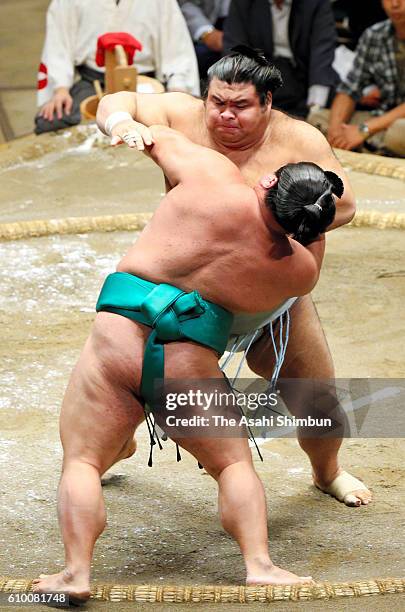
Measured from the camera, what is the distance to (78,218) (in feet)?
14.6

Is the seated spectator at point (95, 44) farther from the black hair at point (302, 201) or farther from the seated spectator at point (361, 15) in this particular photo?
the black hair at point (302, 201)

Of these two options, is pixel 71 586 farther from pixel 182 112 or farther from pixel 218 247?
pixel 182 112

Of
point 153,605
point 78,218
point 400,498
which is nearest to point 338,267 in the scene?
point 78,218

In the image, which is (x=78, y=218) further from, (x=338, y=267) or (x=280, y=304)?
(x=280, y=304)

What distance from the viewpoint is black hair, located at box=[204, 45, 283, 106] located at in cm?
225

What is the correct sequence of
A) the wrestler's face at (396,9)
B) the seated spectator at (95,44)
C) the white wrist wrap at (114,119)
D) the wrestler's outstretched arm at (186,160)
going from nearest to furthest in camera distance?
the wrestler's outstretched arm at (186,160)
the white wrist wrap at (114,119)
the wrestler's face at (396,9)
the seated spectator at (95,44)

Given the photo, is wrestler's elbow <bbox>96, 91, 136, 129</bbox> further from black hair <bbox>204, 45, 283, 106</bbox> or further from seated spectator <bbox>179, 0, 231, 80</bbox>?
seated spectator <bbox>179, 0, 231, 80</bbox>

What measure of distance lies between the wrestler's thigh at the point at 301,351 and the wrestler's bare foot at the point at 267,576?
1.73 feet

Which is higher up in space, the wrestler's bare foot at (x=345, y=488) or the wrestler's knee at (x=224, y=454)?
the wrestler's knee at (x=224, y=454)

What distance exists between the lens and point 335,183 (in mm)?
2113

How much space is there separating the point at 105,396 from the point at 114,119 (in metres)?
0.55

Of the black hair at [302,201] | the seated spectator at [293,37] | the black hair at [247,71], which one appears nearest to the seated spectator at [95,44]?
the seated spectator at [293,37]

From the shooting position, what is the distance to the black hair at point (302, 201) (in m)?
2.02

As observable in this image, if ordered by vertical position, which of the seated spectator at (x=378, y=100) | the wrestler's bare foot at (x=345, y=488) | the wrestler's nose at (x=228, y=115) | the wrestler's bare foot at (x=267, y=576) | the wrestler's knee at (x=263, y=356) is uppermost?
the wrestler's nose at (x=228, y=115)
